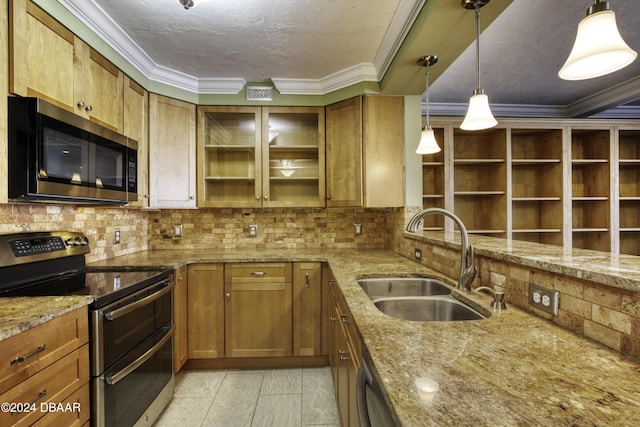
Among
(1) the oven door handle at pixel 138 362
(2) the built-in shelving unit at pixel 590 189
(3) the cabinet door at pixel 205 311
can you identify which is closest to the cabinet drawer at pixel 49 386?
(1) the oven door handle at pixel 138 362

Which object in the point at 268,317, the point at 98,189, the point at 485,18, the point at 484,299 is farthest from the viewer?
the point at 268,317

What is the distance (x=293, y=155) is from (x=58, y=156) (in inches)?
69.8

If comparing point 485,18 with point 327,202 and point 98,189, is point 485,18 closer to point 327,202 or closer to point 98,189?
point 327,202

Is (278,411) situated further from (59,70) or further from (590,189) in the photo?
(590,189)

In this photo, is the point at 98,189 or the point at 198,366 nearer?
the point at 98,189

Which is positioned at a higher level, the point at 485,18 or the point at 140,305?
the point at 485,18

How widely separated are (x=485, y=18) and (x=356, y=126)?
3.88 ft

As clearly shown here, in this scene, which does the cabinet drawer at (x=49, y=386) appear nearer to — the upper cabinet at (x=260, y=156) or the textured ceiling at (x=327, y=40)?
the upper cabinet at (x=260, y=156)

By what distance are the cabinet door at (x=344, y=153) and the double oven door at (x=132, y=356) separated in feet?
4.94

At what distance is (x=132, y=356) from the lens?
4.97 ft

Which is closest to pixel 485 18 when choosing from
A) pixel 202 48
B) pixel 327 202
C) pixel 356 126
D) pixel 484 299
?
pixel 356 126

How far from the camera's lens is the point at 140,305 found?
1.58 metres

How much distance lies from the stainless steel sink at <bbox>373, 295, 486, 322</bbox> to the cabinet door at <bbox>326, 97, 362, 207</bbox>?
1.16 m

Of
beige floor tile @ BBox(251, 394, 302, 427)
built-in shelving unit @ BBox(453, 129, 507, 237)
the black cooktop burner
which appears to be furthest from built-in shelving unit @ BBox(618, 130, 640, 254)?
the black cooktop burner
